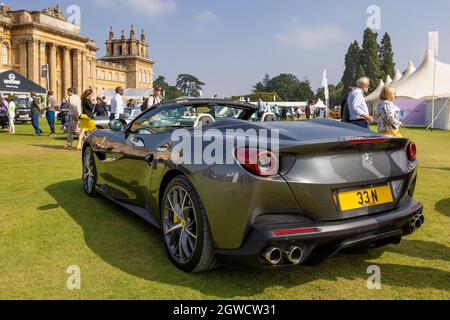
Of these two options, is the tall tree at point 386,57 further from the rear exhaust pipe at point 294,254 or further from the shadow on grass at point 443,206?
the rear exhaust pipe at point 294,254

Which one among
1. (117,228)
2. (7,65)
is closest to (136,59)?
(7,65)

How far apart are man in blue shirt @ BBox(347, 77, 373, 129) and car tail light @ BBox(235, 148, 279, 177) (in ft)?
17.8

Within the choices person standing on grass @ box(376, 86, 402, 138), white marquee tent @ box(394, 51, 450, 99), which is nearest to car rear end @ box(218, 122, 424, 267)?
person standing on grass @ box(376, 86, 402, 138)

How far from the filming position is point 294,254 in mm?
Answer: 2631

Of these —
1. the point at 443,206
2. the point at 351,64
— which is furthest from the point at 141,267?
the point at 351,64

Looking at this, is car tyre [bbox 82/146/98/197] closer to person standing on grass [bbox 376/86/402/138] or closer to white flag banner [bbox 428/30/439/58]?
person standing on grass [bbox 376/86/402/138]

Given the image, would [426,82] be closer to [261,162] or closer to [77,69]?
[261,162]

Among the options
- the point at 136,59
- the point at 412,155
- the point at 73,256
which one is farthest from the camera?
the point at 136,59

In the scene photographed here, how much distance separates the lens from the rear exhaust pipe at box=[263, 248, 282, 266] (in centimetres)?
261
